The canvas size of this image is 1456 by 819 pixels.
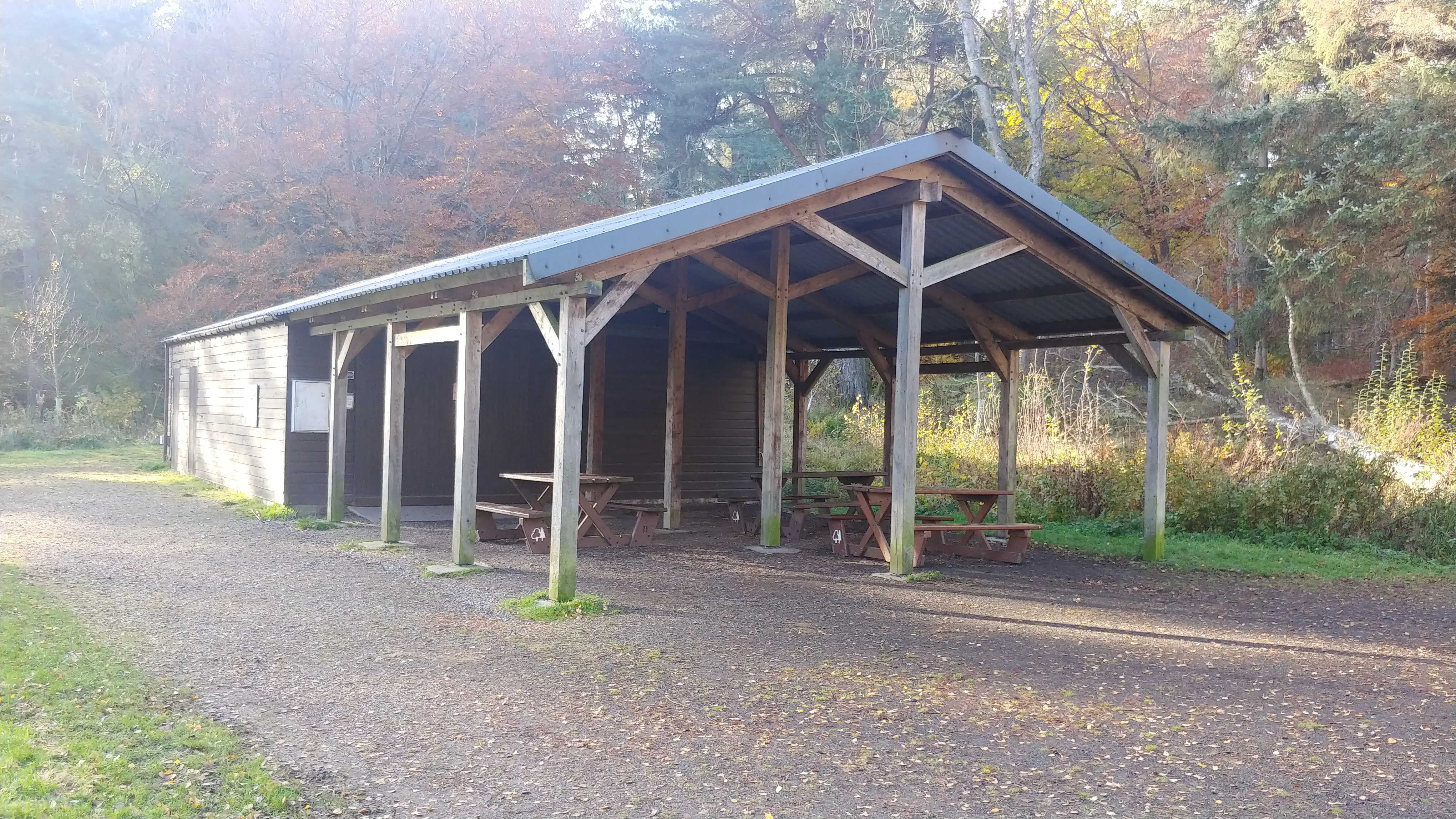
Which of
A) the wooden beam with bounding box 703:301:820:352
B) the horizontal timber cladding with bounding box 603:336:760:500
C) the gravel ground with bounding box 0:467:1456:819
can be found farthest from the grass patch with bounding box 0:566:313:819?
the wooden beam with bounding box 703:301:820:352

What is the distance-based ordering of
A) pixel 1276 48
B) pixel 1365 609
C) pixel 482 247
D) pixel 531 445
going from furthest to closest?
pixel 482 247 → pixel 1276 48 → pixel 531 445 → pixel 1365 609

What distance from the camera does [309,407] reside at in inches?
494

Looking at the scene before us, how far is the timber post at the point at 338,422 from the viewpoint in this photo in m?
10.9

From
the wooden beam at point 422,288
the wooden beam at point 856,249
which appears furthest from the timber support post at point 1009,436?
the wooden beam at point 422,288

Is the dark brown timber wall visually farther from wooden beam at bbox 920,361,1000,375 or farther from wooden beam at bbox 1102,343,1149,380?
wooden beam at bbox 1102,343,1149,380

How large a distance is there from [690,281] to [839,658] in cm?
751

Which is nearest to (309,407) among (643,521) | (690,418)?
(643,521)

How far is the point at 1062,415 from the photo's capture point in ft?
48.1

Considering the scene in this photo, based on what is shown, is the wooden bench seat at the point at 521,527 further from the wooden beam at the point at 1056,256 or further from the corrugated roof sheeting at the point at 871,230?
the wooden beam at the point at 1056,256

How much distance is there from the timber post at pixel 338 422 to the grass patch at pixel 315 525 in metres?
0.09

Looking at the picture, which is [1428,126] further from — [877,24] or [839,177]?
[877,24]

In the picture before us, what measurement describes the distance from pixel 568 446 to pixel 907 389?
2.88 metres

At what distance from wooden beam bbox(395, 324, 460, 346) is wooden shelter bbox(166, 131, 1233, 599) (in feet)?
0.10

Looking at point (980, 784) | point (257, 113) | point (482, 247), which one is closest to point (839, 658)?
point (980, 784)
